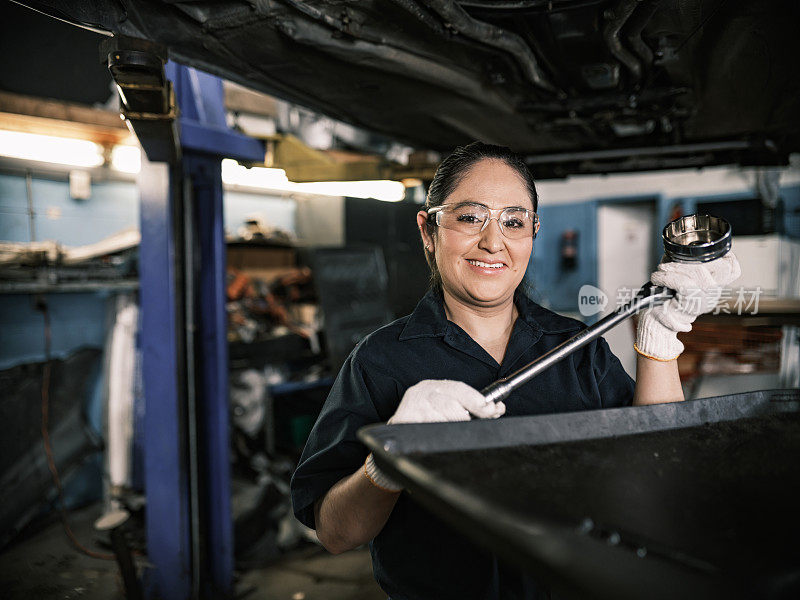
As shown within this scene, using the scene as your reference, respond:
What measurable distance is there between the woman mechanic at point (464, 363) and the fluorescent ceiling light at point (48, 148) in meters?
2.16

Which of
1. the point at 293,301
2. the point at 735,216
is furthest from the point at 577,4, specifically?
the point at 735,216

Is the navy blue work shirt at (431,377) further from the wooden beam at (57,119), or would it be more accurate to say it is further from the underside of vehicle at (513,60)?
the wooden beam at (57,119)

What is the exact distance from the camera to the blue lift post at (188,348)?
2066mm

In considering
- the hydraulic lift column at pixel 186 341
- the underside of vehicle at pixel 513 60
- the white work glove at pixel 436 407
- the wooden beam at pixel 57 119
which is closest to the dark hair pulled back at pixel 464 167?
the underside of vehicle at pixel 513 60

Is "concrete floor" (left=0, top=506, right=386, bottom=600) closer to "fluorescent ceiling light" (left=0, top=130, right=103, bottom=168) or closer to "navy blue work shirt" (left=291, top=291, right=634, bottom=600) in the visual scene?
"navy blue work shirt" (left=291, top=291, right=634, bottom=600)

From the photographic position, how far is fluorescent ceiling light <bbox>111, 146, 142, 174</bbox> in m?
2.74

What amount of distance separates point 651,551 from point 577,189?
19.0ft

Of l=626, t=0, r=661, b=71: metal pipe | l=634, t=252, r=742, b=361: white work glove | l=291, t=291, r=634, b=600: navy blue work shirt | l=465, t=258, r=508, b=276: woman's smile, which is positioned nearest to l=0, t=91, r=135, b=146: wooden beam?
l=291, t=291, r=634, b=600: navy blue work shirt

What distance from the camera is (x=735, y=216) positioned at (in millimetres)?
4363

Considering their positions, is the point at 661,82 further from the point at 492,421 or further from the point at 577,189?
the point at 577,189

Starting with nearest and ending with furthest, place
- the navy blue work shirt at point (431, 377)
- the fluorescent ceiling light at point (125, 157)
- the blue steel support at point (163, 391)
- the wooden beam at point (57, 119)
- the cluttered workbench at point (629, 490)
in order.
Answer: the cluttered workbench at point (629, 490) < the navy blue work shirt at point (431, 377) < the blue steel support at point (163, 391) < the wooden beam at point (57, 119) < the fluorescent ceiling light at point (125, 157)

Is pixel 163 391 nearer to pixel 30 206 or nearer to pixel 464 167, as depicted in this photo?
pixel 464 167

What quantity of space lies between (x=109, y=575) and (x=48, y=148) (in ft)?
6.76

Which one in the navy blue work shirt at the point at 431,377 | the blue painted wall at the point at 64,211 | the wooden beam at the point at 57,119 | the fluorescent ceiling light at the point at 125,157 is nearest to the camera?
the navy blue work shirt at the point at 431,377
